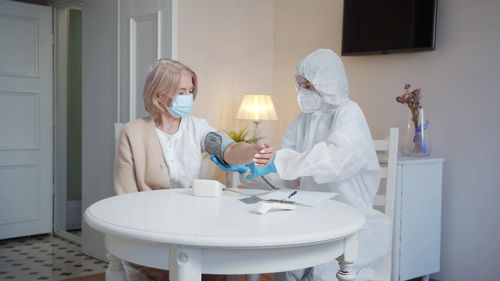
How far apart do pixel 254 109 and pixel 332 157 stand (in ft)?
6.20

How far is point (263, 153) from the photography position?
1.80 meters

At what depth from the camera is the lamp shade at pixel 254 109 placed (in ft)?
12.1

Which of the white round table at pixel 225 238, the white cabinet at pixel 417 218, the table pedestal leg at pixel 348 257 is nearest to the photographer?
the white round table at pixel 225 238

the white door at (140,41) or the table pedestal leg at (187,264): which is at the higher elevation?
the white door at (140,41)

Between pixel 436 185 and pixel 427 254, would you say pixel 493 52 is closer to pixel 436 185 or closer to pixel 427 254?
pixel 436 185

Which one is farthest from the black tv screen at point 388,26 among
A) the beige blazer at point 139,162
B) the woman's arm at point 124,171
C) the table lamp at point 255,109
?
the woman's arm at point 124,171

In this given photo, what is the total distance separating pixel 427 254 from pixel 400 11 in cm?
155

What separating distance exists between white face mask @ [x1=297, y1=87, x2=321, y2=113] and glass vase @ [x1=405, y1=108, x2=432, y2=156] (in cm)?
123

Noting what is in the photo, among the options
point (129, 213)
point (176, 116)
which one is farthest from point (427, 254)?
point (129, 213)

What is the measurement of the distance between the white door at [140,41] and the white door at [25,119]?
4.29 ft

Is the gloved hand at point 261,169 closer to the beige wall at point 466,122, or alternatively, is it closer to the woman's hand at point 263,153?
the woman's hand at point 263,153

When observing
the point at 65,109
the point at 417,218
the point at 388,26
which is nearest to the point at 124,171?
the point at 417,218

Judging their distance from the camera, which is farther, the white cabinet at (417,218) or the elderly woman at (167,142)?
the white cabinet at (417,218)

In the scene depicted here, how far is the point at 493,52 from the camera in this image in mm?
2863
